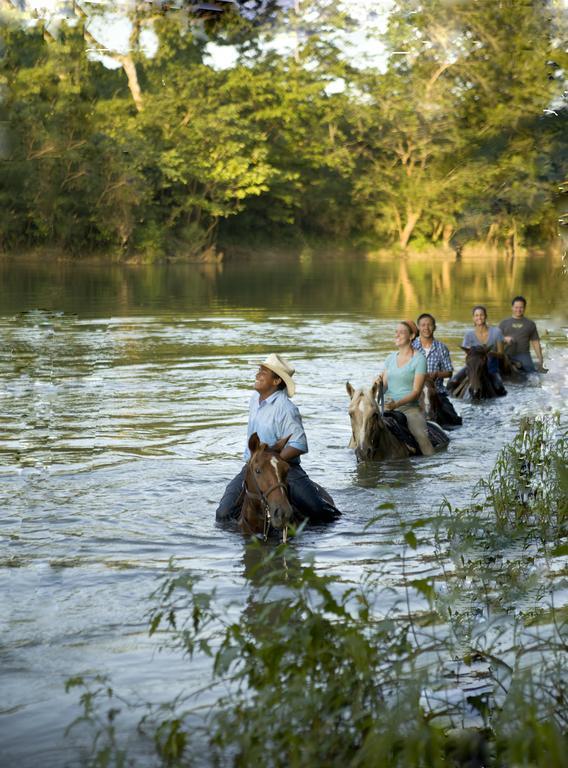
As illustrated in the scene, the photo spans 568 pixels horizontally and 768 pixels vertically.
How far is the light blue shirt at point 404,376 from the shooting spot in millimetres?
14023

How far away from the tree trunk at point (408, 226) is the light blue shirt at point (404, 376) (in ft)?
201

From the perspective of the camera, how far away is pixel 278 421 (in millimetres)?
9742

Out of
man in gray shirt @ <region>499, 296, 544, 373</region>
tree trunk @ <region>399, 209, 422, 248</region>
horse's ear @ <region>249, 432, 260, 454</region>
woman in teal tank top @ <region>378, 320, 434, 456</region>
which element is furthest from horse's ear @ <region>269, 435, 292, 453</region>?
tree trunk @ <region>399, 209, 422, 248</region>

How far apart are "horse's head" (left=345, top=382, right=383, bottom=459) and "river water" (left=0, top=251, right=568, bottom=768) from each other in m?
0.25

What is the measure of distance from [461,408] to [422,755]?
13.9m

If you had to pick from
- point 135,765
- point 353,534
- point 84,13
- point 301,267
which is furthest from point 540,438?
point 301,267

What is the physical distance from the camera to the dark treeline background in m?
55.2

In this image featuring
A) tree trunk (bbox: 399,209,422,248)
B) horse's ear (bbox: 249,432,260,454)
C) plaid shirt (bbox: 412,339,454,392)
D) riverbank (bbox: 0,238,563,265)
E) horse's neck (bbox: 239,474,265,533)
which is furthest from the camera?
tree trunk (bbox: 399,209,422,248)

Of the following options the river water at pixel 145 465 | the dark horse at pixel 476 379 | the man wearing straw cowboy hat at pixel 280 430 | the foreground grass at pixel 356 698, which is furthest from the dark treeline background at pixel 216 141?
the foreground grass at pixel 356 698

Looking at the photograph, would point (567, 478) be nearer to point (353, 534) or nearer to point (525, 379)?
point (353, 534)

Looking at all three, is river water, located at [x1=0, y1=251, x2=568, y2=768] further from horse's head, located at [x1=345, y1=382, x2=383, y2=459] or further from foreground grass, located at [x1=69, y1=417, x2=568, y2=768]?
foreground grass, located at [x1=69, y1=417, x2=568, y2=768]

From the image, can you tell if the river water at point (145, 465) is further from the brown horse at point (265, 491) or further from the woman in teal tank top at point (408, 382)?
the woman in teal tank top at point (408, 382)

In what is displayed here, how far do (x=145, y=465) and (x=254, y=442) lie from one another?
13.7ft

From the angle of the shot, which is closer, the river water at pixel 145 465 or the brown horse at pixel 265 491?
the river water at pixel 145 465
